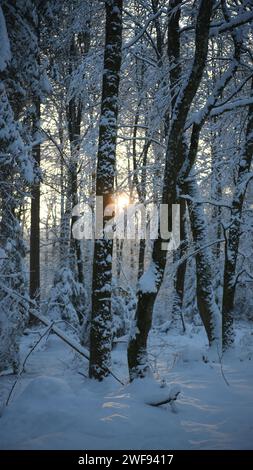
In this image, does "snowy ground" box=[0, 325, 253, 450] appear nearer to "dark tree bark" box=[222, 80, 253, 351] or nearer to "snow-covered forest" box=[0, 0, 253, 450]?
"snow-covered forest" box=[0, 0, 253, 450]

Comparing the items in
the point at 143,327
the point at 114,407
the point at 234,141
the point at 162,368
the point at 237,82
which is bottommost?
the point at 162,368

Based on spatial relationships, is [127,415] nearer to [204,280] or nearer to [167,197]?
[167,197]

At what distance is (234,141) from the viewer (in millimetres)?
10797

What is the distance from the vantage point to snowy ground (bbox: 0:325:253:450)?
4.49m

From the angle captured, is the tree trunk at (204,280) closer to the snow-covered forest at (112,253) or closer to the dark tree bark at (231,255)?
the snow-covered forest at (112,253)

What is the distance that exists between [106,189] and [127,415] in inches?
148

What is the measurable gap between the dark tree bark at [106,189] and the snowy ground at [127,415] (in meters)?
0.56

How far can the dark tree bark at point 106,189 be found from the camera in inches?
276

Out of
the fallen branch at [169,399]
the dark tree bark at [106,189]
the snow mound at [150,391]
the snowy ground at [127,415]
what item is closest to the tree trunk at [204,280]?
the snowy ground at [127,415]

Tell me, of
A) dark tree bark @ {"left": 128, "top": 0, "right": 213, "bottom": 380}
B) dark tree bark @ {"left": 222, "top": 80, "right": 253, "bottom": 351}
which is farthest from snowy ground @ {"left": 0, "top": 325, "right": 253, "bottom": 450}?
dark tree bark @ {"left": 222, "top": 80, "right": 253, "bottom": 351}

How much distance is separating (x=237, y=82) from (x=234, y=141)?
157cm
